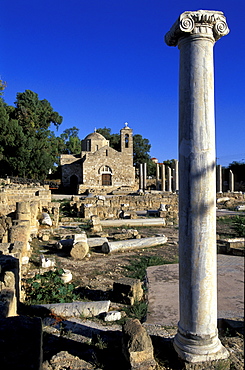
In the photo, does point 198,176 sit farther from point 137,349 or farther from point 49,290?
point 49,290

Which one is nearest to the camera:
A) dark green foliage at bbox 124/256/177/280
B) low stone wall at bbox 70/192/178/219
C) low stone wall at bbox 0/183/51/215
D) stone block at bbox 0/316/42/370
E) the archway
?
stone block at bbox 0/316/42/370

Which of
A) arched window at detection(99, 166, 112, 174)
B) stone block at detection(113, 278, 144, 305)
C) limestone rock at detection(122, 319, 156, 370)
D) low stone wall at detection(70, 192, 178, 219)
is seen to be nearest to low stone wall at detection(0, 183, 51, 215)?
low stone wall at detection(70, 192, 178, 219)

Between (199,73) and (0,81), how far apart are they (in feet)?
129

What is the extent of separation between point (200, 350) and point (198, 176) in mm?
1727

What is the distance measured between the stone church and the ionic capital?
1287 inches

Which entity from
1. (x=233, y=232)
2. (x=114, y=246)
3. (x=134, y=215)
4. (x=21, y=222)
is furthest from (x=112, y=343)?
(x=134, y=215)

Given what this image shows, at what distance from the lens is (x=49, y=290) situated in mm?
5602

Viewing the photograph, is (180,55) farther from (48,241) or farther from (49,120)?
(49,120)

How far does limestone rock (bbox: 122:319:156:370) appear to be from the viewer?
314cm

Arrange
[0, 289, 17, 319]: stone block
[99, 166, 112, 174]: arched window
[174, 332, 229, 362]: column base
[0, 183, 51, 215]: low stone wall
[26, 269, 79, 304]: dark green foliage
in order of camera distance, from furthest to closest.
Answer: [99, 166, 112, 174]: arched window < [0, 183, 51, 215]: low stone wall < [26, 269, 79, 304]: dark green foliage < [0, 289, 17, 319]: stone block < [174, 332, 229, 362]: column base

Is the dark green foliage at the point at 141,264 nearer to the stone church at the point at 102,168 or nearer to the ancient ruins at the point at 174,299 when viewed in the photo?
the ancient ruins at the point at 174,299

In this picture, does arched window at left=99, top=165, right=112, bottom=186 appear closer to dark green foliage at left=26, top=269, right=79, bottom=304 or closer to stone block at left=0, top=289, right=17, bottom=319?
dark green foliage at left=26, top=269, right=79, bottom=304

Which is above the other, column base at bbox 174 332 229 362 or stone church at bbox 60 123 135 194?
stone church at bbox 60 123 135 194

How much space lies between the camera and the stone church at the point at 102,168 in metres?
36.6
